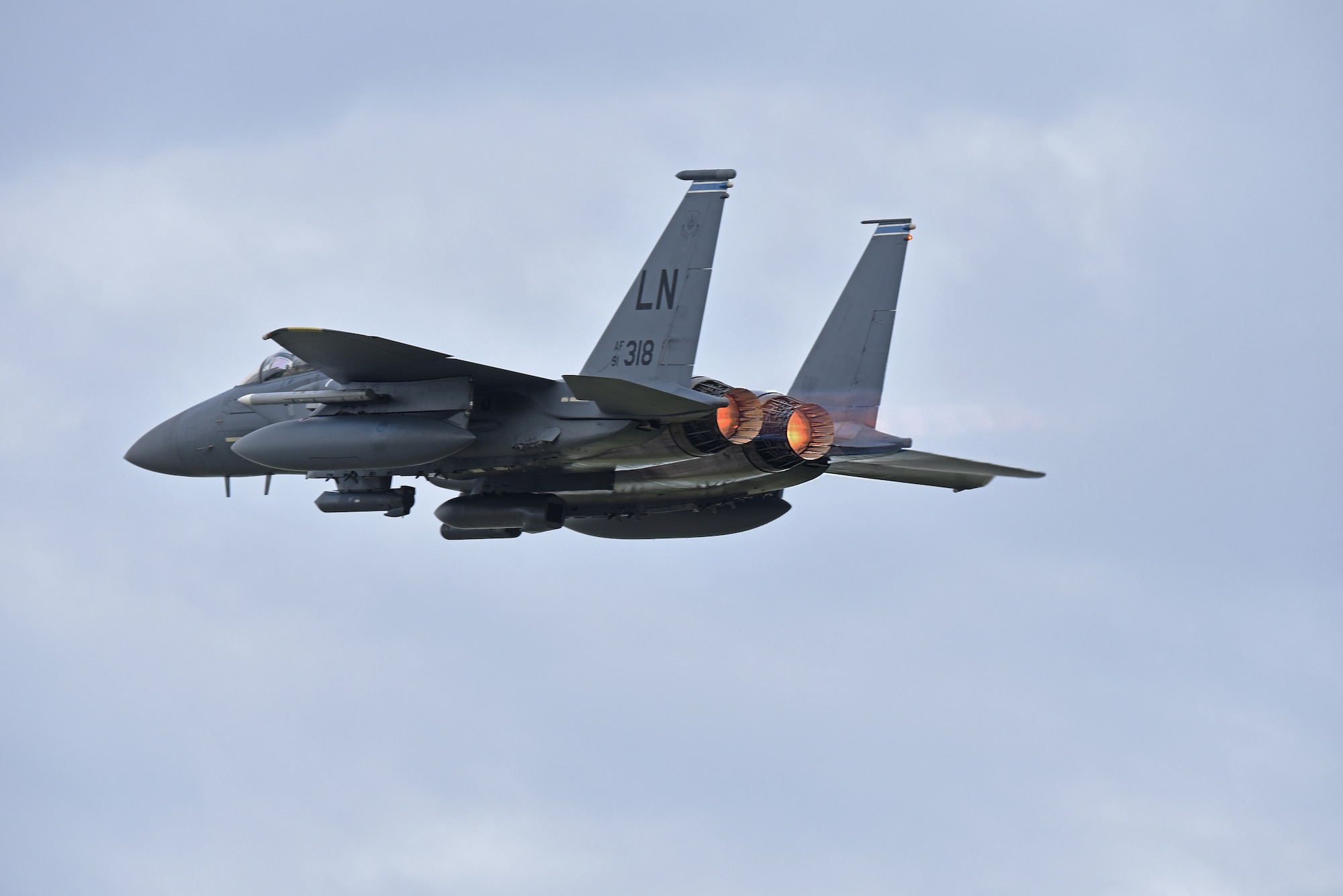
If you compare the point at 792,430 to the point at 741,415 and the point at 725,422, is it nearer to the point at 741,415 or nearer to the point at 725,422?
the point at 741,415

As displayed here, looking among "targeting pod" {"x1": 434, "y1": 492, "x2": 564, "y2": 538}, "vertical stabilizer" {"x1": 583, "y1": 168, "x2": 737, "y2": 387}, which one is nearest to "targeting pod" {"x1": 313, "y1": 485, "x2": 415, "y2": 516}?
"targeting pod" {"x1": 434, "y1": 492, "x2": 564, "y2": 538}

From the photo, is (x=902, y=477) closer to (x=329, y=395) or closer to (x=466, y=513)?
(x=466, y=513)

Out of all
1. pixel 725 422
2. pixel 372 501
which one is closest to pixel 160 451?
pixel 372 501

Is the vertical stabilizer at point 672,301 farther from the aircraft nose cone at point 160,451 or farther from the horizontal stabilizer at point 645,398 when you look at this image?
the aircraft nose cone at point 160,451

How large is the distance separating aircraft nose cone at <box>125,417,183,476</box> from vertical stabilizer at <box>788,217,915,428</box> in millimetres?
9740

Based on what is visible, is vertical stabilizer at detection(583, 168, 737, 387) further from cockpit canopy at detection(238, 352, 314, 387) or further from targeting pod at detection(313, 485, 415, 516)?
cockpit canopy at detection(238, 352, 314, 387)

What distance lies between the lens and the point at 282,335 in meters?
22.0

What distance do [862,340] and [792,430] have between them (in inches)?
133

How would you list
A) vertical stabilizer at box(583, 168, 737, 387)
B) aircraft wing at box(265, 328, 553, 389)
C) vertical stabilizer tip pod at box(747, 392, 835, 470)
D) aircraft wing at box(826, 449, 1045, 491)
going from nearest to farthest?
1. vertical stabilizer at box(583, 168, 737, 387)
2. aircraft wing at box(265, 328, 553, 389)
3. vertical stabilizer tip pod at box(747, 392, 835, 470)
4. aircraft wing at box(826, 449, 1045, 491)

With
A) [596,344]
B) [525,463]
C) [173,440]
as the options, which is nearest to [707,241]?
[596,344]

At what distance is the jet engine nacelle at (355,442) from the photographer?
2302 cm

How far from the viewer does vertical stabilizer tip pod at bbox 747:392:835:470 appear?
74.6 feet

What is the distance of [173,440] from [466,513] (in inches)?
201

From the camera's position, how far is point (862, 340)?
1006 inches
